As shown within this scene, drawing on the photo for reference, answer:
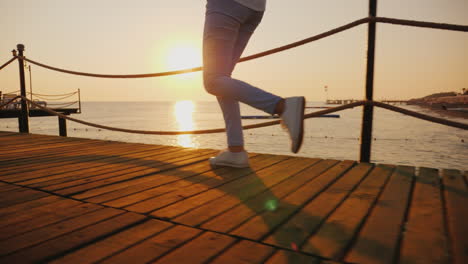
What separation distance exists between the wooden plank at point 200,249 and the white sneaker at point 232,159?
125 centimetres

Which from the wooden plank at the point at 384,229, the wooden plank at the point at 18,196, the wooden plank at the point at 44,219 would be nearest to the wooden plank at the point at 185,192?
the wooden plank at the point at 44,219

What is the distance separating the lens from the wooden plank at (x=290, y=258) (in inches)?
38.4

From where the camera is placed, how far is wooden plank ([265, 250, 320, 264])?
3.20 ft

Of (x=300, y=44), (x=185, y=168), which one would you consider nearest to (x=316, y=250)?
(x=185, y=168)

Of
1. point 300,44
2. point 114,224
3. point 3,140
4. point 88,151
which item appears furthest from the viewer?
point 3,140

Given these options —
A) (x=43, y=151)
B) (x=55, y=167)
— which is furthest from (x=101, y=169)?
(x=43, y=151)

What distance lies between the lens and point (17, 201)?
1663 millimetres

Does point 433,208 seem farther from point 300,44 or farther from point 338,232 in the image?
point 300,44

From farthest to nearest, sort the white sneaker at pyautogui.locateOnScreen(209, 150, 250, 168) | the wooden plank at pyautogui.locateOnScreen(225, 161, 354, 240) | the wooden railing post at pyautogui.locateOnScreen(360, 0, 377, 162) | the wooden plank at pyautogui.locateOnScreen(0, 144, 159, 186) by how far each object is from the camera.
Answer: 1. the wooden railing post at pyautogui.locateOnScreen(360, 0, 377, 162)
2. the white sneaker at pyautogui.locateOnScreen(209, 150, 250, 168)
3. the wooden plank at pyautogui.locateOnScreen(0, 144, 159, 186)
4. the wooden plank at pyautogui.locateOnScreen(225, 161, 354, 240)

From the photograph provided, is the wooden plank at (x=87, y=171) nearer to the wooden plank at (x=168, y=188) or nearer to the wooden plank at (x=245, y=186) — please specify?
the wooden plank at (x=168, y=188)

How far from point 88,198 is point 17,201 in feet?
1.27

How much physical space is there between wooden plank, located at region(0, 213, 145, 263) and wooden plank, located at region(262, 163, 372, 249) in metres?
0.66

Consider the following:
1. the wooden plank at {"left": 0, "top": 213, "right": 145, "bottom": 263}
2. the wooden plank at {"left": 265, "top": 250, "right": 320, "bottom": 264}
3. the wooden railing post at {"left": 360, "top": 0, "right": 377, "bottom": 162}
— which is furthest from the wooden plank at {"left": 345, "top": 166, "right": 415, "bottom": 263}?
the wooden plank at {"left": 0, "top": 213, "right": 145, "bottom": 263}

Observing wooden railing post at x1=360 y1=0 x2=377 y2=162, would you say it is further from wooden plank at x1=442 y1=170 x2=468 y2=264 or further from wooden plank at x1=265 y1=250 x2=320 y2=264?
wooden plank at x1=265 y1=250 x2=320 y2=264
